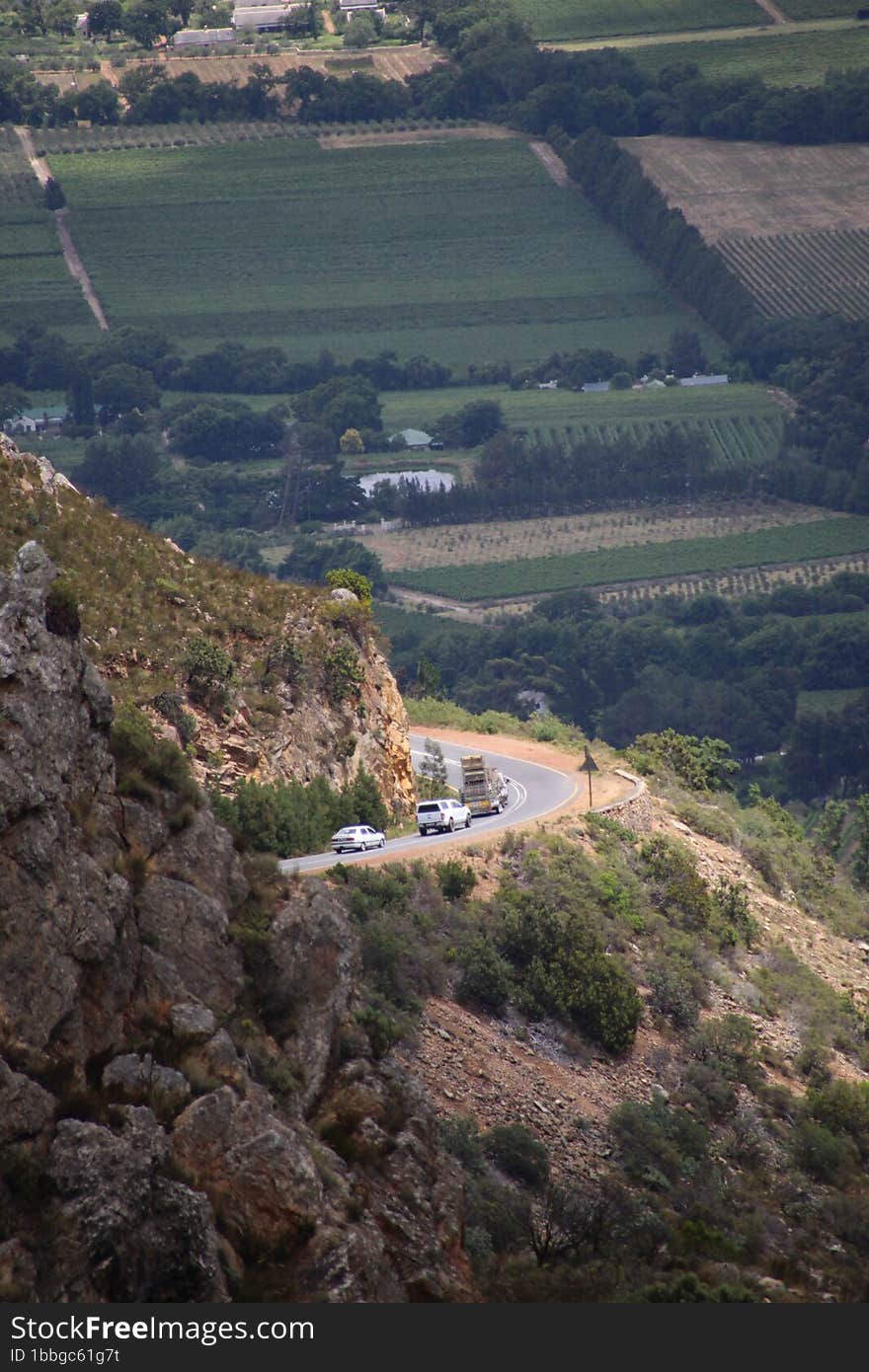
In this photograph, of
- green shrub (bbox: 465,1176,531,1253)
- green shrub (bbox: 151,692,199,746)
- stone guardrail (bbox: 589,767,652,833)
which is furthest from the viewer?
stone guardrail (bbox: 589,767,652,833)

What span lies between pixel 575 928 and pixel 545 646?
128375 mm

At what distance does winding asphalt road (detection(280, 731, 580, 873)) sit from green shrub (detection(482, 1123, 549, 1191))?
8.91 meters

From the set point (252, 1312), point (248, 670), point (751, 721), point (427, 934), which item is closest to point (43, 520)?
point (248, 670)

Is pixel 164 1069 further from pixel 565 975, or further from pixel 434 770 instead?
pixel 434 770

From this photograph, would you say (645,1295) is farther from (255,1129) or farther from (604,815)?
(604,815)

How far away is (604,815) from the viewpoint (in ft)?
209

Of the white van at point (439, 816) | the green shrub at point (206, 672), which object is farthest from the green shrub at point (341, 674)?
the green shrub at point (206, 672)

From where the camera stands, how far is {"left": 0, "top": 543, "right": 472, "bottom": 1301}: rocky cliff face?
2892cm

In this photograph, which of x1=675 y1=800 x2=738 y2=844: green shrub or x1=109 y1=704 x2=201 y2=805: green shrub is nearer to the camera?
x1=109 y1=704 x2=201 y2=805: green shrub

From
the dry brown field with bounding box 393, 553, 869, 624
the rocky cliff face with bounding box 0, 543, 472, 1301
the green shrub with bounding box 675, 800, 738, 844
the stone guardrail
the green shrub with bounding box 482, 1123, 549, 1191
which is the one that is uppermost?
the rocky cliff face with bounding box 0, 543, 472, 1301

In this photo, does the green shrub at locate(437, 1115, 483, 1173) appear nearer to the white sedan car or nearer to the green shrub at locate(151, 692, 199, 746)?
the white sedan car

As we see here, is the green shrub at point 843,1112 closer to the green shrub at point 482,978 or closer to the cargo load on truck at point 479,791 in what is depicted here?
the green shrub at point 482,978

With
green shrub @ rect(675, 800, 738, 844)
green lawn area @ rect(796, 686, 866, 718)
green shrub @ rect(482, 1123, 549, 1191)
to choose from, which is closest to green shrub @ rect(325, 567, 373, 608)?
green shrub @ rect(675, 800, 738, 844)

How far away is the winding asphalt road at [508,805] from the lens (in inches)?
2077
